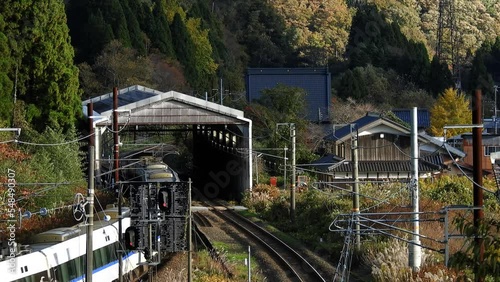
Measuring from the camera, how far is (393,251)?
20438 mm

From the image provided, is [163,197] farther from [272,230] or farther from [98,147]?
[98,147]

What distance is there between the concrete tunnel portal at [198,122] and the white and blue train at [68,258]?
37.0ft

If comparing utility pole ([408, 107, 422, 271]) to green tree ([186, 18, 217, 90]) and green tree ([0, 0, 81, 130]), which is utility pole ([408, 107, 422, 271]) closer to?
green tree ([0, 0, 81, 130])

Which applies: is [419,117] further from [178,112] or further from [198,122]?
[178,112]

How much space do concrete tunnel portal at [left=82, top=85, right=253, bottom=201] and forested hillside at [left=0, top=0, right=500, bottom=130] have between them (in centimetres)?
192

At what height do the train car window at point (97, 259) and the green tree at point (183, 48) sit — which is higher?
the green tree at point (183, 48)

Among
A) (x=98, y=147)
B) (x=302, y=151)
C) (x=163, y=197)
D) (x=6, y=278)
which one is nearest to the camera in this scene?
(x=6, y=278)

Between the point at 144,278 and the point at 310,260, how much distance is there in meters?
4.75

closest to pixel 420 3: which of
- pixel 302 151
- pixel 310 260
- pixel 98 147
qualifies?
pixel 302 151

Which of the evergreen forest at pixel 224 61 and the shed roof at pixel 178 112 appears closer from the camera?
the evergreen forest at pixel 224 61

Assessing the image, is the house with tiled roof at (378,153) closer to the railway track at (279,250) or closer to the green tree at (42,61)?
the railway track at (279,250)

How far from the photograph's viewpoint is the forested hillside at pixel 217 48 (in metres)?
31.1

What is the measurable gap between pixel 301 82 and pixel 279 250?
1344 inches

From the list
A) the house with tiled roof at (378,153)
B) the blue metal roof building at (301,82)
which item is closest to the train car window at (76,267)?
the house with tiled roof at (378,153)
